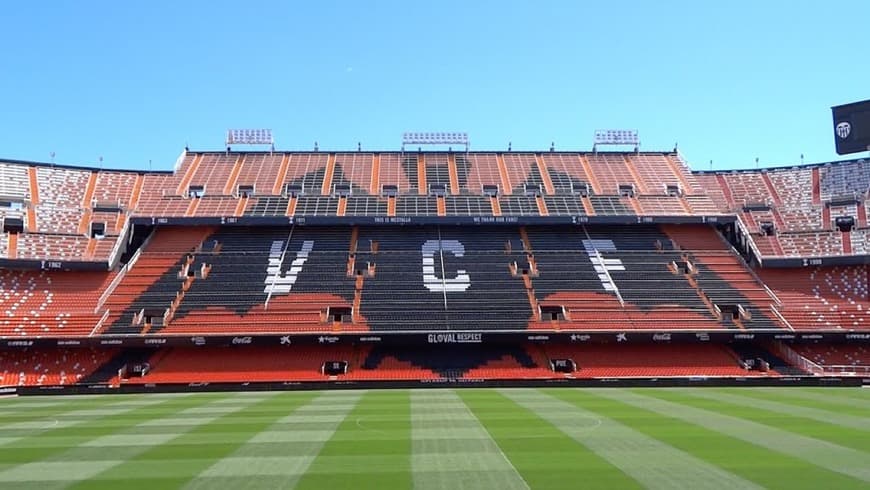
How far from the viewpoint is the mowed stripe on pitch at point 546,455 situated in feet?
34.9

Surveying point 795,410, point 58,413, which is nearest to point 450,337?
point 795,410

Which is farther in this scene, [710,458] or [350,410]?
[350,410]

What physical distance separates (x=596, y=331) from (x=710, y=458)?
23.9 m

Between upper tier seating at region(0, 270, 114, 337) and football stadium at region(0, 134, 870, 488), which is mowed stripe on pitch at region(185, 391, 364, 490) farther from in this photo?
upper tier seating at region(0, 270, 114, 337)

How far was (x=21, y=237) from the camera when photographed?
41656mm

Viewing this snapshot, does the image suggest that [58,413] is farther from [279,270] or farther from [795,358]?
[795,358]

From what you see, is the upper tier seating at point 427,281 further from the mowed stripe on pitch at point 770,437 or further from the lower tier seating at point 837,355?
the mowed stripe on pitch at point 770,437

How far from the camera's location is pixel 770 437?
14703mm

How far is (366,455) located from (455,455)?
1872mm

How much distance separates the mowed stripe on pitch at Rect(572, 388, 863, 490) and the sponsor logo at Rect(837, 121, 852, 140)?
18.4m

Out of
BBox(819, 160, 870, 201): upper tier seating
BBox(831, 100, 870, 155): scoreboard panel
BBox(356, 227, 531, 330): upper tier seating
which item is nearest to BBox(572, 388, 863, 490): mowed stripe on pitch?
BBox(356, 227, 531, 330): upper tier seating

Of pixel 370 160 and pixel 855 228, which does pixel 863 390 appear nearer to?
pixel 855 228

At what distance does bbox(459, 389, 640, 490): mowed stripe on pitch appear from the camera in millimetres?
10641

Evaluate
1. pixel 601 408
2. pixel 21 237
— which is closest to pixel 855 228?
pixel 601 408
